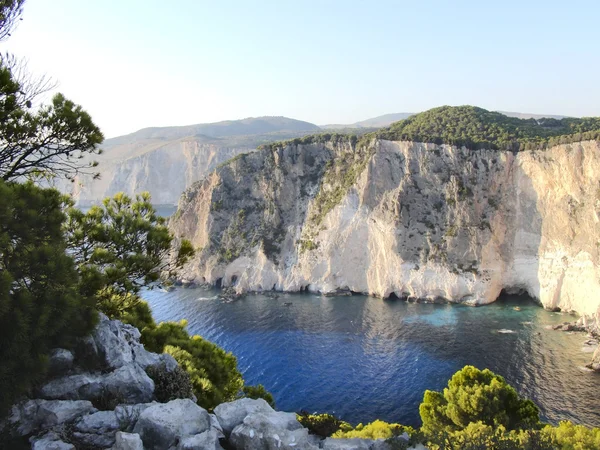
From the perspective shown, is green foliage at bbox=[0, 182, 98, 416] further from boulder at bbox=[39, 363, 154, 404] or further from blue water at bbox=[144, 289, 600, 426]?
blue water at bbox=[144, 289, 600, 426]

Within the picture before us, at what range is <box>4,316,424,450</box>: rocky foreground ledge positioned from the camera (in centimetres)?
933

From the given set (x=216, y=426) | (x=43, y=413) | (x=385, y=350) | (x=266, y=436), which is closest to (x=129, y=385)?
(x=43, y=413)

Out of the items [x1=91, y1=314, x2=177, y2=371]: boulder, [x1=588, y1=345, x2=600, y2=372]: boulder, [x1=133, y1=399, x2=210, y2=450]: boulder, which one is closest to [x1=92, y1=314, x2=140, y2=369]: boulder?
[x1=91, y1=314, x2=177, y2=371]: boulder

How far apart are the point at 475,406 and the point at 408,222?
156 feet

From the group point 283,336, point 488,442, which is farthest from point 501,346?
point 488,442

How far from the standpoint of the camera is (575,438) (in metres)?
16.8

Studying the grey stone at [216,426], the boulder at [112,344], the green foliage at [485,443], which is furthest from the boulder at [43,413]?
the green foliage at [485,443]

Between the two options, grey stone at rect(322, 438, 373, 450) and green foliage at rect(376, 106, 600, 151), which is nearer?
grey stone at rect(322, 438, 373, 450)

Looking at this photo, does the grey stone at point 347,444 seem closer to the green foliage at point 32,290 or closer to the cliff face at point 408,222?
the green foliage at point 32,290

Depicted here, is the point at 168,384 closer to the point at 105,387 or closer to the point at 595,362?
the point at 105,387

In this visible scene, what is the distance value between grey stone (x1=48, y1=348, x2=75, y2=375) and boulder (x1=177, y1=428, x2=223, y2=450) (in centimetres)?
397

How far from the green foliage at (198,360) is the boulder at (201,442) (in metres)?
6.25

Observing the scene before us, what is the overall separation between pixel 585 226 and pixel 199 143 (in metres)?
169

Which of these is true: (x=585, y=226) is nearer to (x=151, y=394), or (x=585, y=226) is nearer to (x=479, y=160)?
(x=479, y=160)
